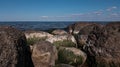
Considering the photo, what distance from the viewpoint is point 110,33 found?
483 inches

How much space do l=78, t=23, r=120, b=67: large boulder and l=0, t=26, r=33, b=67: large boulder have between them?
3992 millimetres

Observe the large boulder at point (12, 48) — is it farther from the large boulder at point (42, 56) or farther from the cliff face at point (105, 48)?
the cliff face at point (105, 48)

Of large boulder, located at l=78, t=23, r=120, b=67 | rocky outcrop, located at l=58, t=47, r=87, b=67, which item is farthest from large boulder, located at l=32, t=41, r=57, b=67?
large boulder, located at l=78, t=23, r=120, b=67

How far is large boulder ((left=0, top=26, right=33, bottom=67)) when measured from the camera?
29.0 feet

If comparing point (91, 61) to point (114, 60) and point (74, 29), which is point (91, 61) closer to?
point (114, 60)

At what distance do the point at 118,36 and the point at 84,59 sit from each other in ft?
8.21

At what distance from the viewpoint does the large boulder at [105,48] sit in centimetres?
1169

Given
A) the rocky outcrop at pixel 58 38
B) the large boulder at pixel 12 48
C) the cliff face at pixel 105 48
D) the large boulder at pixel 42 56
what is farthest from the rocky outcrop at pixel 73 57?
the large boulder at pixel 12 48

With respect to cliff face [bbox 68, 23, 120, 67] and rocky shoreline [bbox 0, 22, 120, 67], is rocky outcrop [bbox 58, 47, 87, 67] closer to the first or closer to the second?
rocky shoreline [bbox 0, 22, 120, 67]

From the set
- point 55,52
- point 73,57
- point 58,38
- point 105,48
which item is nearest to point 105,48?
point 105,48

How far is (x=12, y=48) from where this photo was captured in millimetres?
9227

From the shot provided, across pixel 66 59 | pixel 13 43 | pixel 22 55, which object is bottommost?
pixel 66 59

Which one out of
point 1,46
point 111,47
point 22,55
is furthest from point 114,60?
point 1,46

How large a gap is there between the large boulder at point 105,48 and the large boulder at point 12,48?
3.99 m
